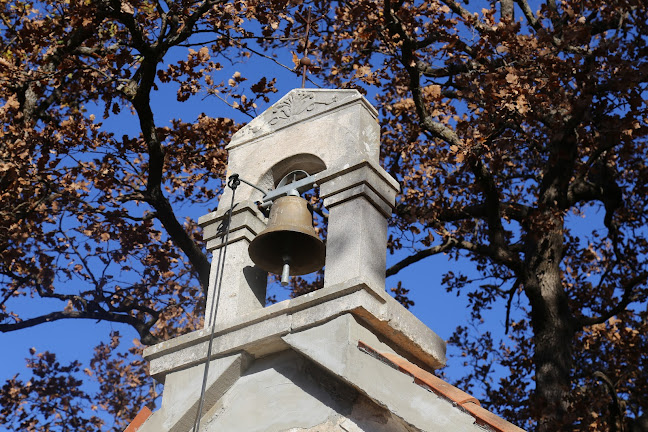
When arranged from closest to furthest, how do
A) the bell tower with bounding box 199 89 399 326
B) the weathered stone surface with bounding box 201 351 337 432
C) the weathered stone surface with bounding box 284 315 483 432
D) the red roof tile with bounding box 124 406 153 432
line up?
the weathered stone surface with bounding box 284 315 483 432
the weathered stone surface with bounding box 201 351 337 432
the bell tower with bounding box 199 89 399 326
the red roof tile with bounding box 124 406 153 432

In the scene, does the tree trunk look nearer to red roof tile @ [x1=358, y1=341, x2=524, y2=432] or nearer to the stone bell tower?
the stone bell tower

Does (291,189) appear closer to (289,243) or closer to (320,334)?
(289,243)

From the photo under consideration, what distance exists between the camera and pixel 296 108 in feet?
20.8

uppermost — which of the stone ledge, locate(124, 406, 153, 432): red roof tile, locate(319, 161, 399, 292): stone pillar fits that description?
locate(319, 161, 399, 292): stone pillar

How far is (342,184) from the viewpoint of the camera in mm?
5617

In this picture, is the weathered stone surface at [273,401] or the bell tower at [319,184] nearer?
the weathered stone surface at [273,401]

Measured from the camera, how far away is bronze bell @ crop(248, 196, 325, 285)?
5.71 m

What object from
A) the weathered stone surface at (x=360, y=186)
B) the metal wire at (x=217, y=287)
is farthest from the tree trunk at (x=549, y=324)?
the metal wire at (x=217, y=287)

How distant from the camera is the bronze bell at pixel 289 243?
18.7 ft

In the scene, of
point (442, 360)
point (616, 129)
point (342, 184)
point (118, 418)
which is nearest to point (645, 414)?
point (616, 129)

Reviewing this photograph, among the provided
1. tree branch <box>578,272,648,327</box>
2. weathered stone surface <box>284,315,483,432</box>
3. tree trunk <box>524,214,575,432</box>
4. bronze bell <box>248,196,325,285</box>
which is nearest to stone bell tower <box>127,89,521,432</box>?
weathered stone surface <box>284,315,483,432</box>

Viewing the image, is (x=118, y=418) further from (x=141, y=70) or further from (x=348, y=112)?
(x=348, y=112)

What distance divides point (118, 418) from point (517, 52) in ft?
30.3

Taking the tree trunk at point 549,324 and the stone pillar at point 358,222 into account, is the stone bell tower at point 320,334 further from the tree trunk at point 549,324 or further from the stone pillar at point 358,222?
the tree trunk at point 549,324
